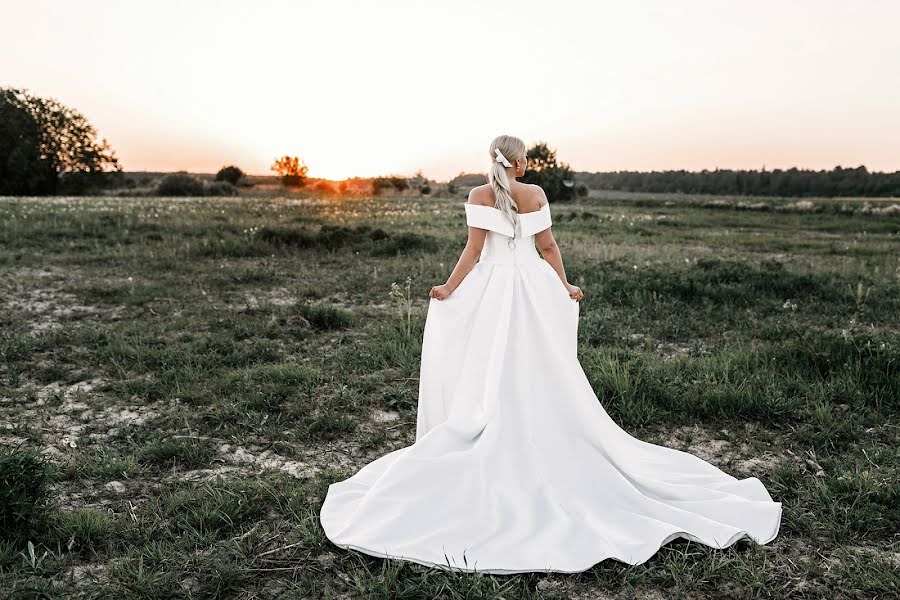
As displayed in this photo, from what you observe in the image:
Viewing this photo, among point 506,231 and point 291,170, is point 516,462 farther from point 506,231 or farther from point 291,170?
point 291,170

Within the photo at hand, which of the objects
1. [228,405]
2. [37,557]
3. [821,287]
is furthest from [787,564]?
[821,287]

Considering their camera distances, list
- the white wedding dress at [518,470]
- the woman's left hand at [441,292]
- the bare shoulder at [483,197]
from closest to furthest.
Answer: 1. the white wedding dress at [518,470]
2. the bare shoulder at [483,197]
3. the woman's left hand at [441,292]

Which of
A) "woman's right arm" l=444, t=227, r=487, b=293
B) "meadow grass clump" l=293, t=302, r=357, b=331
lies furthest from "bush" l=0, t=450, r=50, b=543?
"meadow grass clump" l=293, t=302, r=357, b=331

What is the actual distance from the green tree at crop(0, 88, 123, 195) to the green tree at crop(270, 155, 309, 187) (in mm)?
20143

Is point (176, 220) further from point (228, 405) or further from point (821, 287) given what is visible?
point (821, 287)

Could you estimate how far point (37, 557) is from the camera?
11.6 feet

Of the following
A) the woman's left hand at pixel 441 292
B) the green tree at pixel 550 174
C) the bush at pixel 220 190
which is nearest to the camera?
the woman's left hand at pixel 441 292

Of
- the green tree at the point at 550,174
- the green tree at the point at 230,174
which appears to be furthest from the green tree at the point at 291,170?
the green tree at the point at 550,174

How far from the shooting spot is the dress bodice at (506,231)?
174 inches

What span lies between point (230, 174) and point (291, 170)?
361 inches

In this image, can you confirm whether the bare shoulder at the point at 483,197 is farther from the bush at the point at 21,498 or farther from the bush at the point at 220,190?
the bush at the point at 220,190

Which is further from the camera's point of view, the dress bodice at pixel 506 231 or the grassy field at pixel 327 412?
the dress bodice at pixel 506 231

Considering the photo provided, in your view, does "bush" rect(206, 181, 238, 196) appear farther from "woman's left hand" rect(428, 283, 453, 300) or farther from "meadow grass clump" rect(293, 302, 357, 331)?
"woman's left hand" rect(428, 283, 453, 300)

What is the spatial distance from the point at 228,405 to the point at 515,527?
3.49 m
